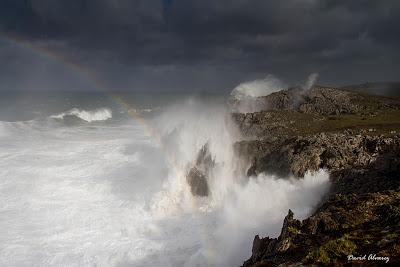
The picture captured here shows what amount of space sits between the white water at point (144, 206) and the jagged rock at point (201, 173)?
0.78 m

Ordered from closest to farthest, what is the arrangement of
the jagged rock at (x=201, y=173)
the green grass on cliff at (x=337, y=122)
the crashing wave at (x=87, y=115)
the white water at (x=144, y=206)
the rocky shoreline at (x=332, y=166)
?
the rocky shoreline at (x=332, y=166)
the white water at (x=144, y=206)
the jagged rock at (x=201, y=173)
the green grass on cliff at (x=337, y=122)
the crashing wave at (x=87, y=115)

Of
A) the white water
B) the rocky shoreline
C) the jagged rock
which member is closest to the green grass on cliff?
the rocky shoreline

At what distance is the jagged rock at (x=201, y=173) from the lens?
37.9 metres

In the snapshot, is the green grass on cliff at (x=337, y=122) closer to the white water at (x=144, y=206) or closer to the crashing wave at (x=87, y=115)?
the white water at (x=144, y=206)

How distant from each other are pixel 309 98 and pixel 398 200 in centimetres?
4752

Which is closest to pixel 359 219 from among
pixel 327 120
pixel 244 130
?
pixel 244 130

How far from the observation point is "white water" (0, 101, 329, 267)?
26.3m

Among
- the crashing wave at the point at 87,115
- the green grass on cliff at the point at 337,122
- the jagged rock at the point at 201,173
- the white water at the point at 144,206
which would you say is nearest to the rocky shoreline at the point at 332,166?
A: the green grass on cliff at the point at 337,122

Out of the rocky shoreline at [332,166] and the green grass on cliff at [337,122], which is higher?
the green grass on cliff at [337,122]

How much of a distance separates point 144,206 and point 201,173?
22.7 ft

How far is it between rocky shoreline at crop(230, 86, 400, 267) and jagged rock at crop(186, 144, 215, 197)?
3.49m

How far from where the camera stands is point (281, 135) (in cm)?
4197

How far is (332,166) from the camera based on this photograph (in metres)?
30.6

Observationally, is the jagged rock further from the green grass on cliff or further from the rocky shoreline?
the green grass on cliff
